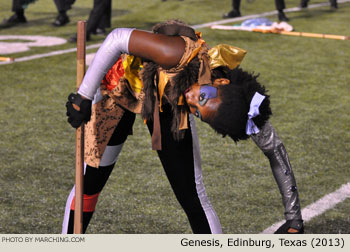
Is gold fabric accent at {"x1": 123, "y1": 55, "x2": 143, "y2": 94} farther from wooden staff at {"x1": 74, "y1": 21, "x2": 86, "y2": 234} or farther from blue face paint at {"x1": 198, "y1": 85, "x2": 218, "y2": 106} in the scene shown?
blue face paint at {"x1": 198, "y1": 85, "x2": 218, "y2": 106}

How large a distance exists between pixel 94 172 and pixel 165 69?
0.89m

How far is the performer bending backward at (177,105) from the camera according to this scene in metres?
3.33

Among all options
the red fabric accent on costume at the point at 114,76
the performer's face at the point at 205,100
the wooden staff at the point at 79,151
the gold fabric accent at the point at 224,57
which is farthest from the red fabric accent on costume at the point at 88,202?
the gold fabric accent at the point at 224,57

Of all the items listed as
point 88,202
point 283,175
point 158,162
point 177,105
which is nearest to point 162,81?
point 177,105

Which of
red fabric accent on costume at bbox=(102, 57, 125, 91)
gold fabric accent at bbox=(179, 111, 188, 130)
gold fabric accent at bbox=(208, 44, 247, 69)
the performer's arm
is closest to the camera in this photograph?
the performer's arm

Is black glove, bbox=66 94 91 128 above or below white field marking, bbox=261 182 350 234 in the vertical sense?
above

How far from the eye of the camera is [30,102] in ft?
26.5

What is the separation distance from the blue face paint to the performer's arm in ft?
0.62

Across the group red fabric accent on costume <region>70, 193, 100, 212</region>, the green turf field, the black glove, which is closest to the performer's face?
the black glove

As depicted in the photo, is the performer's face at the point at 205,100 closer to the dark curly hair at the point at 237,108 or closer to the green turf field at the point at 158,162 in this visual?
the dark curly hair at the point at 237,108

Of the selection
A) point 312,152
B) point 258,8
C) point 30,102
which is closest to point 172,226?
point 312,152

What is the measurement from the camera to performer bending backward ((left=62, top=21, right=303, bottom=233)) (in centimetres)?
333

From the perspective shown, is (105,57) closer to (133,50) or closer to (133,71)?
(133,50)

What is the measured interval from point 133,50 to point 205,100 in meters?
0.42
